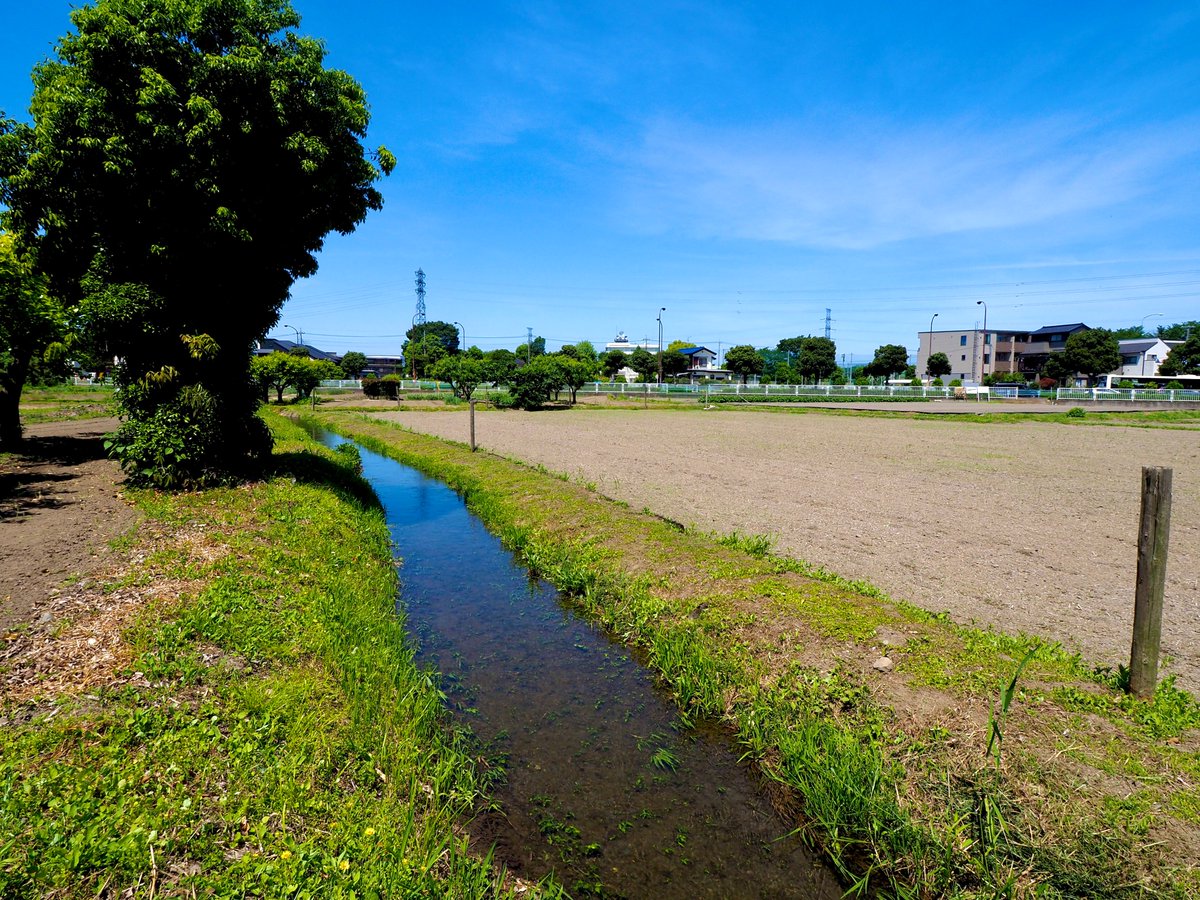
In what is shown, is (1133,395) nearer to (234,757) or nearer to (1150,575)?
(1150,575)

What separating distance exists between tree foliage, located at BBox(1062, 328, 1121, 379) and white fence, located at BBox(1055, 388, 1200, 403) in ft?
50.5

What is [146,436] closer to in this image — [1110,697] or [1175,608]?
[1110,697]

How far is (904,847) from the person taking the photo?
393 centimetres

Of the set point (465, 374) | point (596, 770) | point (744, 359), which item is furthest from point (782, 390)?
point (596, 770)

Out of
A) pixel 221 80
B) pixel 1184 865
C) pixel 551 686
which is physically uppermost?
pixel 221 80

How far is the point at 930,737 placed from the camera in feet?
14.6

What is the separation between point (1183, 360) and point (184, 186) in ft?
387

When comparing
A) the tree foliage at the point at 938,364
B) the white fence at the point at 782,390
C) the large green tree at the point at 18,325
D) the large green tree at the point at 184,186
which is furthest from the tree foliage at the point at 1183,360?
the large green tree at the point at 18,325

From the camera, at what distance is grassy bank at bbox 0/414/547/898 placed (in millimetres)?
3201

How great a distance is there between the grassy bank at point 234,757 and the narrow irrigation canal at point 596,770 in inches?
16.5

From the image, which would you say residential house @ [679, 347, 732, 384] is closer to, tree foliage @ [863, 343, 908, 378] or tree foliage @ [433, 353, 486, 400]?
tree foliage @ [863, 343, 908, 378]

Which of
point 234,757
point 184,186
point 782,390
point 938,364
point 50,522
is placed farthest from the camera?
point 938,364

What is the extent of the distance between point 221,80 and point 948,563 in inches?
519

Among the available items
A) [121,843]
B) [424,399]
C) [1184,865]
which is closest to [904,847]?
[1184,865]
